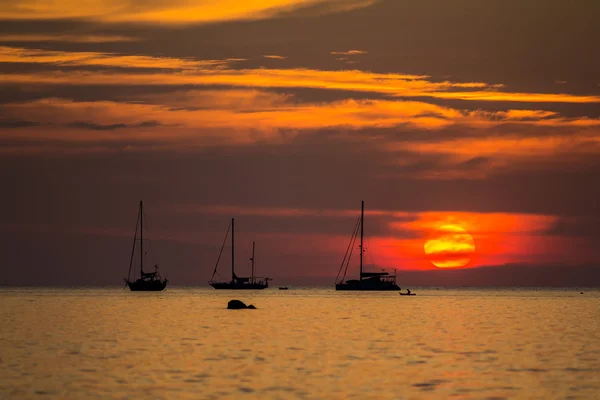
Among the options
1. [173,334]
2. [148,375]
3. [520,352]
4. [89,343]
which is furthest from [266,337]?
[148,375]

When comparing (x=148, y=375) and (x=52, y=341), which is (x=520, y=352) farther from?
(x=52, y=341)

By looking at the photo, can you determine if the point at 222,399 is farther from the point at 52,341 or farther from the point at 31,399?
the point at 52,341

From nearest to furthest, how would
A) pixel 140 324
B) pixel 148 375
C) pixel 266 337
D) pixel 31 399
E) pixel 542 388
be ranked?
pixel 31 399
pixel 542 388
pixel 148 375
pixel 266 337
pixel 140 324

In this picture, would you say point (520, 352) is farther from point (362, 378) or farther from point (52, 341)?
point (52, 341)

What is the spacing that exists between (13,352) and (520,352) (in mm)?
33269

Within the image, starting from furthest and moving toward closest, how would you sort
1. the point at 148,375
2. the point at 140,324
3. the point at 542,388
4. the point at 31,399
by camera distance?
the point at 140,324 → the point at 148,375 → the point at 542,388 → the point at 31,399

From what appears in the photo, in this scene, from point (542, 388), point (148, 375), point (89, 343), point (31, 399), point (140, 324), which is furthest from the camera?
point (140, 324)

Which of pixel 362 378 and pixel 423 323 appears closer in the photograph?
pixel 362 378

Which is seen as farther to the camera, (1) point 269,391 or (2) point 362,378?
(2) point 362,378

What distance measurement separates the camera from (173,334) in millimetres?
84438

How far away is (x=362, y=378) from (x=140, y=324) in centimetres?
5163

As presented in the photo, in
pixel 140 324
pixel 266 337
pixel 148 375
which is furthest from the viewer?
pixel 140 324

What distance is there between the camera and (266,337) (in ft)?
267

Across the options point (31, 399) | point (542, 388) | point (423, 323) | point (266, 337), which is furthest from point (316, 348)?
point (423, 323)
